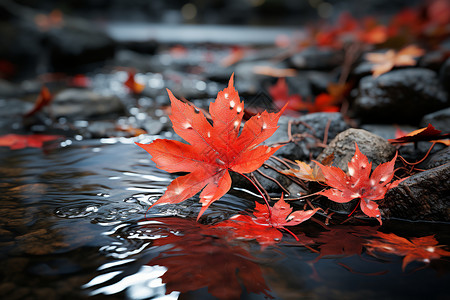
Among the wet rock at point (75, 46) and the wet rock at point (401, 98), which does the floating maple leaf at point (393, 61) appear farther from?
the wet rock at point (75, 46)

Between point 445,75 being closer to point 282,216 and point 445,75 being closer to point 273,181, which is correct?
point 273,181

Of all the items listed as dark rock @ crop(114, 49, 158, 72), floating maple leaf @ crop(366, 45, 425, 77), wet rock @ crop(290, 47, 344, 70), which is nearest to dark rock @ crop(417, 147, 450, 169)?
floating maple leaf @ crop(366, 45, 425, 77)

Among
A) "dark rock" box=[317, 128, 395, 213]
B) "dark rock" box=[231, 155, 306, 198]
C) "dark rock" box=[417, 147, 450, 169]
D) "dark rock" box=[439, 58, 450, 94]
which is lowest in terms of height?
"dark rock" box=[231, 155, 306, 198]

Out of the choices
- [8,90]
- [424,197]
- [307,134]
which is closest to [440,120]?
[307,134]

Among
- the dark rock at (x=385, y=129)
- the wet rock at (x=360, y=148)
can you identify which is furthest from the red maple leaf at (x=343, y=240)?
the dark rock at (x=385, y=129)

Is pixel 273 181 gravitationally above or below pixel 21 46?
below

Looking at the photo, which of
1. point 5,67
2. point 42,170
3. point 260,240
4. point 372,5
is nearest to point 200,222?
point 260,240

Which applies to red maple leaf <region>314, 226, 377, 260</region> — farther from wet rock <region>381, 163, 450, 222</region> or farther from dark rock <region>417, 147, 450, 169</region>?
dark rock <region>417, 147, 450, 169</region>
